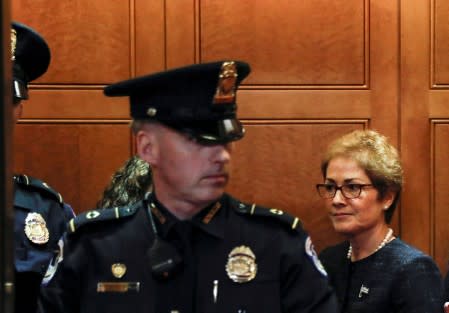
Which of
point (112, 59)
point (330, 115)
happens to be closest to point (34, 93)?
point (112, 59)

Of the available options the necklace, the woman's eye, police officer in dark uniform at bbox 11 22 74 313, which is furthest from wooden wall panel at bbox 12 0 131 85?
the necklace

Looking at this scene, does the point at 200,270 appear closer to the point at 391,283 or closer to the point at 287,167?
the point at 391,283

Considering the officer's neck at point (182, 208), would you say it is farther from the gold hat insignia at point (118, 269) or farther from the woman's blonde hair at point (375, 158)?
the woman's blonde hair at point (375, 158)

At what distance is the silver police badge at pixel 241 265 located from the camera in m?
1.63

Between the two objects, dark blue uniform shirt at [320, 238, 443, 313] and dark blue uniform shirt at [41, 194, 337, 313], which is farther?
dark blue uniform shirt at [320, 238, 443, 313]

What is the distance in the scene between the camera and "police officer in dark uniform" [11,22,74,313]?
2.20m

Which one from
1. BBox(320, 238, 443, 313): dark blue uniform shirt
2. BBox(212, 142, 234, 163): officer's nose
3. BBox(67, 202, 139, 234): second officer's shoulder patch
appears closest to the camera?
BBox(212, 142, 234, 163): officer's nose

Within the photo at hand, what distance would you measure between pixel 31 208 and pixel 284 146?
1150mm

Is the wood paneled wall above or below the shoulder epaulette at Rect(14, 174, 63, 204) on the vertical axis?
above

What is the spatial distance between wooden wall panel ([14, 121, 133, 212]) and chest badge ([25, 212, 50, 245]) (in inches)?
25.8

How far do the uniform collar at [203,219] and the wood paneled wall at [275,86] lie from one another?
1345 millimetres

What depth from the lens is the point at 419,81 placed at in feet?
10.2

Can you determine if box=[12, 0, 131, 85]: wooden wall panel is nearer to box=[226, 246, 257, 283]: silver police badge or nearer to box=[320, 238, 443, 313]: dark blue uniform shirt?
box=[320, 238, 443, 313]: dark blue uniform shirt

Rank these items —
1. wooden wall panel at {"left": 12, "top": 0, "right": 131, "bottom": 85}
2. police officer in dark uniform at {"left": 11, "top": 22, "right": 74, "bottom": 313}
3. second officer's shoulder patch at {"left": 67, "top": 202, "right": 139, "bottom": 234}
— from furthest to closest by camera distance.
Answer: wooden wall panel at {"left": 12, "top": 0, "right": 131, "bottom": 85}
police officer in dark uniform at {"left": 11, "top": 22, "right": 74, "bottom": 313}
second officer's shoulder patch at {"left": 67, "top": 202, "right": 139, "bottom": 234}
